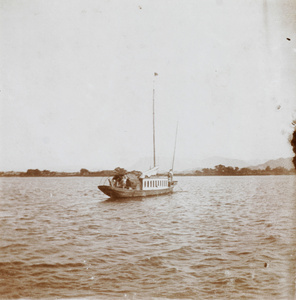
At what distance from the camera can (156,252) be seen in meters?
2.93

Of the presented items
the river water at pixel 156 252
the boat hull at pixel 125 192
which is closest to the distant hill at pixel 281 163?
the river water at pixel 156 252

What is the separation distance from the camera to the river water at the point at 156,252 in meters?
2.62

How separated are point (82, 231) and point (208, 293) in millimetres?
1374

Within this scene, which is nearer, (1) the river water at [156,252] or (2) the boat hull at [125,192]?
(1) the river water at [156,252]

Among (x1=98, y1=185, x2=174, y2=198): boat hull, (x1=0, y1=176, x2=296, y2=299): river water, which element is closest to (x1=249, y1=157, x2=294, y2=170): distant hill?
(x1=0, y1=176, x2=296, y2=299): river water

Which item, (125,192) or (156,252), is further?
(125,192)

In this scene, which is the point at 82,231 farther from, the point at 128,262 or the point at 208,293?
the point at 208,293

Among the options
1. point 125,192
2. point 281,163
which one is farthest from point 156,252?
point 125,192

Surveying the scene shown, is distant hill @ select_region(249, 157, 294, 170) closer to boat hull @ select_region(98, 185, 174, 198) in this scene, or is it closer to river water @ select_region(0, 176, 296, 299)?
river water @ select_region(0, 176, 296, 299)

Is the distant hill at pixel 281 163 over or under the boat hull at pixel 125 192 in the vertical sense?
over

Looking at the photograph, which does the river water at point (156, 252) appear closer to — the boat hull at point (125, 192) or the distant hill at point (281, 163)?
the distant hill at point (281, 163)

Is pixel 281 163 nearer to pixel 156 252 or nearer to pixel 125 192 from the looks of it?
pixel 156 252

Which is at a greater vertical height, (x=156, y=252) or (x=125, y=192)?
(x=125, y=192)

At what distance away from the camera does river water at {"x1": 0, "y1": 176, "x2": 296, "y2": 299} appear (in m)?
2.62
